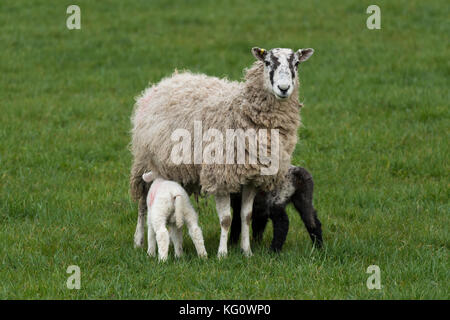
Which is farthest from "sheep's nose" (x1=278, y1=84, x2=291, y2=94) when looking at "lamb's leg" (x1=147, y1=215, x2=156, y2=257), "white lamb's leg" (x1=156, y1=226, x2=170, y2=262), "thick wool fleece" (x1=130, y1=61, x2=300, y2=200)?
"lamb's leg" (x1=147, y1=215, x2=156, y2=257)

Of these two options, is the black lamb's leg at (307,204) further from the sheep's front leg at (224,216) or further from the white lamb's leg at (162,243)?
the white lamb's leg at (162,243)

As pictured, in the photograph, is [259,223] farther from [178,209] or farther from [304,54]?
[304,54]

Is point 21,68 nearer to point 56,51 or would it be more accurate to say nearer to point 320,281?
point 56,51

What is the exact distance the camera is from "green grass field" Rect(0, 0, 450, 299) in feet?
20.3

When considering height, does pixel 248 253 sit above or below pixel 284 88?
below

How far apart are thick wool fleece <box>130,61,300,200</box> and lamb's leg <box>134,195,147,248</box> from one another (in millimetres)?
293

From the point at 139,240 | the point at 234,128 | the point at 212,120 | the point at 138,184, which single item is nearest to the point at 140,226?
the point at 139,240

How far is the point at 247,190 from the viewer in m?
6.87

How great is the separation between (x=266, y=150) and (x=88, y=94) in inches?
288

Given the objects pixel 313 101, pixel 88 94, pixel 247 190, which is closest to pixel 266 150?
pixel 247 190

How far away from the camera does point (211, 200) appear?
905cm

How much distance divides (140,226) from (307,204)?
181 centimetres

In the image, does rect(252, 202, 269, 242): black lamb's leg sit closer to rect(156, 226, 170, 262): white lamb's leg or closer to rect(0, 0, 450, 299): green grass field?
rect(0, 0, 450, 299): green grass field

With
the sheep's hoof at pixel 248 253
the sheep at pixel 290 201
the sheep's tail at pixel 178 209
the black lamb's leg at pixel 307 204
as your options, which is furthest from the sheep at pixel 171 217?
the black lamb's leg at pixel 307 204
